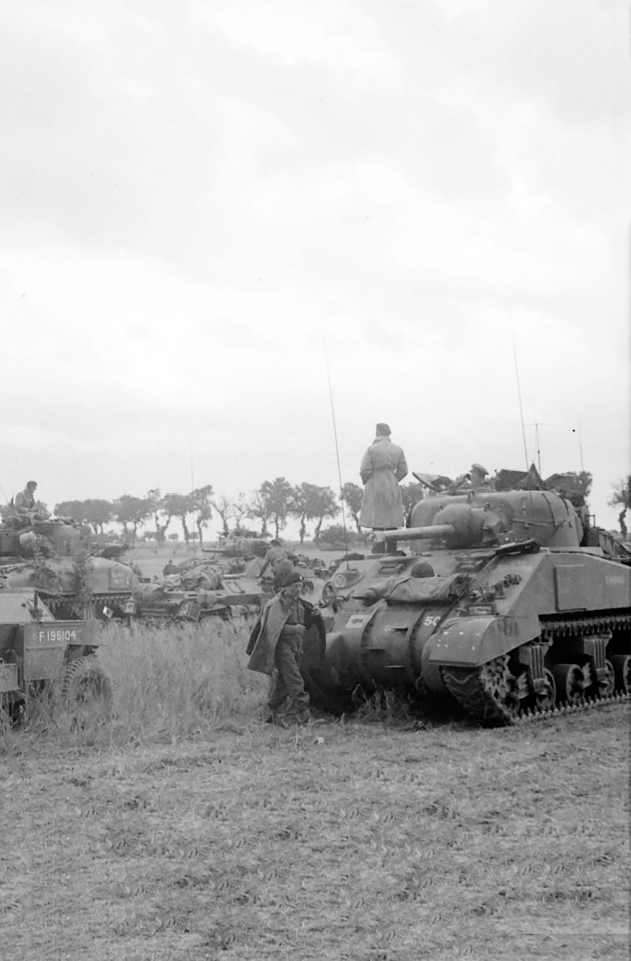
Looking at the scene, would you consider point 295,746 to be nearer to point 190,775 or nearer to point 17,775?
point 190,775

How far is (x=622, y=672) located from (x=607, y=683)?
18.1 inches

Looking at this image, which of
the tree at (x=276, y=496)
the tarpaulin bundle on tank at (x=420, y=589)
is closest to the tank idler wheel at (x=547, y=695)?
the tarpaulin bundle on tank at (x=420, y=589)

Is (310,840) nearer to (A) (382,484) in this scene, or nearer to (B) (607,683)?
(B) (607,683)

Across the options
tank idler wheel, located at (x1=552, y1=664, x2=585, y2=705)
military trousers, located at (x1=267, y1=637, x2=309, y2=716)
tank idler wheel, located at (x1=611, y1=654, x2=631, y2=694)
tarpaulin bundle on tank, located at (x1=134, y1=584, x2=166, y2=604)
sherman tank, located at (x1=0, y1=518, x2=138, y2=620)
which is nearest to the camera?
military trousers, located at (x1=267, y1=637, x2=309, y2=716)

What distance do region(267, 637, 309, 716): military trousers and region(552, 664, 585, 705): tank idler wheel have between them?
2455 mm

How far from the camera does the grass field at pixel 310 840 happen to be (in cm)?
389

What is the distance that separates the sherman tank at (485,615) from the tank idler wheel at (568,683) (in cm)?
1

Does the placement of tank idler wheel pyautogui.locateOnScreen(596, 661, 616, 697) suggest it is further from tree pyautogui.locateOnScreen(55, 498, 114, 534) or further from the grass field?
tree pyautogui.locateOnScreen(55, 498, 114, 534)

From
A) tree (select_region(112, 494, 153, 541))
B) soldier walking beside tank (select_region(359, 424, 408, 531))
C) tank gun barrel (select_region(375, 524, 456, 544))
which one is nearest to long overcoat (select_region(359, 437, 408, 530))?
soldier walking beside tank (select_region(359, 424, 408, 531))

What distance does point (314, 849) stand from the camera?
5.10m

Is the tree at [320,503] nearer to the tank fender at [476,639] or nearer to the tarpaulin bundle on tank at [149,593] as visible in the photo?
the tarpaulin bundle on tank at [149,593]

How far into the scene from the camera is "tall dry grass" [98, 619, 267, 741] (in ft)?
27.8

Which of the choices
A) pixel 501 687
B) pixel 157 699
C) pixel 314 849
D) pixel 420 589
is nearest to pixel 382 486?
pixel 420 589

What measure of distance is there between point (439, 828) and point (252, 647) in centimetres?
401
